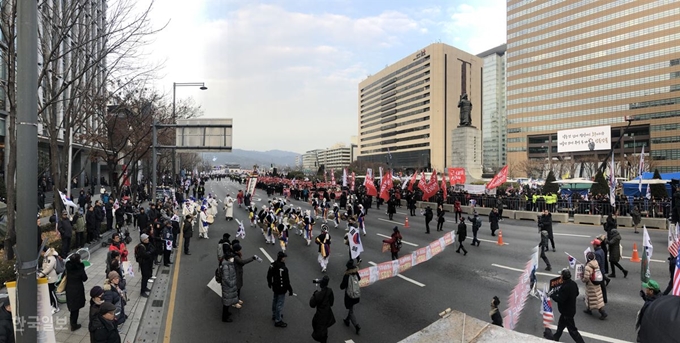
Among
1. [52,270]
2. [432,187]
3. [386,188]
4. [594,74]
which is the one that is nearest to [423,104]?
[594,74]

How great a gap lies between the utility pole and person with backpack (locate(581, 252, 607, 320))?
9.67 metres

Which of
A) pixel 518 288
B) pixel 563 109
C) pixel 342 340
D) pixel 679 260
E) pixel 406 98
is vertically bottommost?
pixel 342 340

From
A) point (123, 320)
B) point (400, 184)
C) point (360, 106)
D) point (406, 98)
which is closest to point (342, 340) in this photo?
point (123, 320)

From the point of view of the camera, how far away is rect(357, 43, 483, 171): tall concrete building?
12081cm

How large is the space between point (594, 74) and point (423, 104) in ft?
170

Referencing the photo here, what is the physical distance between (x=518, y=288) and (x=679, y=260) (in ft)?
9.90

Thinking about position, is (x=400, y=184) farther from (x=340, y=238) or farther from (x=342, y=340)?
(x=342, y=340)

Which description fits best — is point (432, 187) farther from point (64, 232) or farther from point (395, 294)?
point (64, 232)

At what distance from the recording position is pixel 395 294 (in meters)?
9.71

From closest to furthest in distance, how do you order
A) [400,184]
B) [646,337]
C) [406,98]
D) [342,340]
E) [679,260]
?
[646,337]
[679,260]
[342,340]
[400,184]
[406,98]

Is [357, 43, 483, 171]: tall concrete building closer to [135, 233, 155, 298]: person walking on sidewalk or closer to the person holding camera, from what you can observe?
[135, 233, 155, 298]: person walking on sidewalk

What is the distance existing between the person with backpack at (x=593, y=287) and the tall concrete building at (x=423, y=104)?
371 ft

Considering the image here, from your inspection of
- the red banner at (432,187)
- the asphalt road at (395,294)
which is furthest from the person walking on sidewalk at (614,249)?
the red banner at (432,187)

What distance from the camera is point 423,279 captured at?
433 inches
